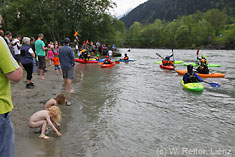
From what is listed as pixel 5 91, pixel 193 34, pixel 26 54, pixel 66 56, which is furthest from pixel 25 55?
pixel 193 34

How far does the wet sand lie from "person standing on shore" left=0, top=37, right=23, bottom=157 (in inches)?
68.4

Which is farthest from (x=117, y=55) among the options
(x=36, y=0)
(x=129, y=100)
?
(x=129, y=100)

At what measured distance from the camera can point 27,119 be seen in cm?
505

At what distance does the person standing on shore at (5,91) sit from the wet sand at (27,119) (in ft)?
5.70

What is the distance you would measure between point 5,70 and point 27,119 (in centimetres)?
357

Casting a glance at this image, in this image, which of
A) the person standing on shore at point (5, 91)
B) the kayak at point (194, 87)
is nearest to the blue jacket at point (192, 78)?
the kayak at point (194, 87)

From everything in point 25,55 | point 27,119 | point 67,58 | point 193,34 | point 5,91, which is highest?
point 193,34

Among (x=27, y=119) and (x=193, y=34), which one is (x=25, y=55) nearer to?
(x=27, y=119)

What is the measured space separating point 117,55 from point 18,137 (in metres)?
29.7

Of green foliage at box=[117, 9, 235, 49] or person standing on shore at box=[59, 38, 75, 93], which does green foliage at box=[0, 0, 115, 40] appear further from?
green foliage at box=[117, 9, 235, 49]

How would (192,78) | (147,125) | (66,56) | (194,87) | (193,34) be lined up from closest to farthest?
1. (147,125)
2. (66,56)
3. (194,87)
4. (192,78)
5. (193,34)

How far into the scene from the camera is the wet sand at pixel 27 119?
3727mm

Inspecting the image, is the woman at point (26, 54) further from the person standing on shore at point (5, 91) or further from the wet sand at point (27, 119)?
the person standing on shore at point (5, 91)

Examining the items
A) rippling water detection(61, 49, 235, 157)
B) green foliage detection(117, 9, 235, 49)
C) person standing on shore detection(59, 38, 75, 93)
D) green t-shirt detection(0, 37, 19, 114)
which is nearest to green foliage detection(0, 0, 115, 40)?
person standing on shore detection(59, 38, 75, 93)
